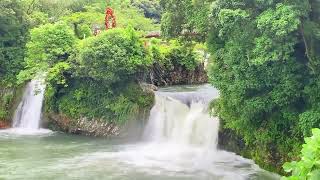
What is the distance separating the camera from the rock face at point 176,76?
24.0 meters

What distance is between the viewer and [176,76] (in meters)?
25.0

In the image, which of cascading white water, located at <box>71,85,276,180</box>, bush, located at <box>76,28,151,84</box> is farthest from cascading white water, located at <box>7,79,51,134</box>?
cascading white water, located at <box>71,85,276,180</box>

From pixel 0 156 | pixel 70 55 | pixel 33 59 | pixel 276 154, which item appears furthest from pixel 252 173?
pixel 33 59

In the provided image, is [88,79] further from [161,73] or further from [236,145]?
[236,145]

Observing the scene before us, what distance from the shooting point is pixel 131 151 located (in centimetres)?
1711

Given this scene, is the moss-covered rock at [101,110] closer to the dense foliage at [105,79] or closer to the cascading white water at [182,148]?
the dense foliage at [105,79]

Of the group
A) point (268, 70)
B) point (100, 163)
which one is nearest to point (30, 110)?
point (100, 163)

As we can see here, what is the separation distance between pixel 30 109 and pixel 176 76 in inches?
297

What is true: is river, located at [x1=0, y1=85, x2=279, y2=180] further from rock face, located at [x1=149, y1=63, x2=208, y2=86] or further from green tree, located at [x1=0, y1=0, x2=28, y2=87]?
rock face, located at [x1=149, y1=63, x2=208, y2=86]

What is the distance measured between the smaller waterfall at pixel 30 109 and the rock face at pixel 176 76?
208 inches

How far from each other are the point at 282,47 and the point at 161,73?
12954mm

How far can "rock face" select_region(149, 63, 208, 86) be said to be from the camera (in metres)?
24.0

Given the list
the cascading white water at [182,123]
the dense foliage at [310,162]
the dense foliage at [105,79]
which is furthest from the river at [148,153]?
the dense foliage at [310,162]

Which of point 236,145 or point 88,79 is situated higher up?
point 88,79
